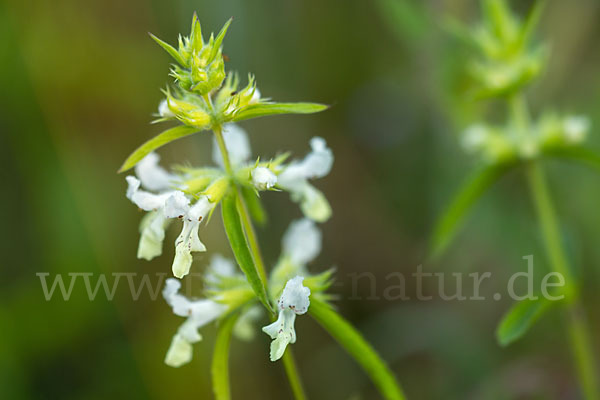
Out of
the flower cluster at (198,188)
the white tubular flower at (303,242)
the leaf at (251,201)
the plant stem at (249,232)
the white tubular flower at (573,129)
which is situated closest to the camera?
the flower cluster at (198,188)

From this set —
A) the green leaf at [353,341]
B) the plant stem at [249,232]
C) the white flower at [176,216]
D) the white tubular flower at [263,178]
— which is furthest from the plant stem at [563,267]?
the white flower at [176,216]

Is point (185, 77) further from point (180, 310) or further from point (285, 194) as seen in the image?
point (285, 194)

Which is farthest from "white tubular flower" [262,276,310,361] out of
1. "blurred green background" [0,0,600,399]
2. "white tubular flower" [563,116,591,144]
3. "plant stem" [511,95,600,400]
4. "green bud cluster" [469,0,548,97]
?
"blurred green background" [0,0,600,399]

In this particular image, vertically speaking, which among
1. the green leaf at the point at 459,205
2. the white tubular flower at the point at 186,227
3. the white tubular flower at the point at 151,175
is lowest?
the white tubular flower at the point at 186,227

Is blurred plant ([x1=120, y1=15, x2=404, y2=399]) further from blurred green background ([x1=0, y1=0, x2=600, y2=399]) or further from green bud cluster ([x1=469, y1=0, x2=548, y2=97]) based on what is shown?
blurred green background ([x1=0, y1=0, x2=600, y2=399])

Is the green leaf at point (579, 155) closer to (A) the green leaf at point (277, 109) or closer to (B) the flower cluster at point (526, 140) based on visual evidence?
(B) the flower cluster at point (526, 140)
